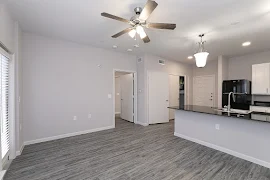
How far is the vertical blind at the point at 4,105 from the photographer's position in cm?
228

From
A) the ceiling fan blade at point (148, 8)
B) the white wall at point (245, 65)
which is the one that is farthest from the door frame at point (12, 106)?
the white wall at point (245, 65)

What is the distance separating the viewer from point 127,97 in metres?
5.68

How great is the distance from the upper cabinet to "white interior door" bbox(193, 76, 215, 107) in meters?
1.67

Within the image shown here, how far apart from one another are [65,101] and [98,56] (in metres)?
1.72

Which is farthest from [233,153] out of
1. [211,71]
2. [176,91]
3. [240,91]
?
[211,71]

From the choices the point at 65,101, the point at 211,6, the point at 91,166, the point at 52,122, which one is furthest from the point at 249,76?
the point at 52,122

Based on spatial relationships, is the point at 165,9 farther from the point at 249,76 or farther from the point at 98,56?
the point at 249,76

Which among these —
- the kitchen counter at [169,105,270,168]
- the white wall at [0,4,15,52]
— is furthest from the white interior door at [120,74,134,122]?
the white wall at [0,4,15,52]

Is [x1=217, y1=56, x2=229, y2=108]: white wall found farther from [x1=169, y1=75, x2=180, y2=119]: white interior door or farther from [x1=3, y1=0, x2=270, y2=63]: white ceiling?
[x1=169, y1=75, x2=180, y2=119]: white interior door

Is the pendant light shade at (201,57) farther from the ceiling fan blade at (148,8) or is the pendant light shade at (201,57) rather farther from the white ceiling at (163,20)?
the ceiling fan blade at (148,8)

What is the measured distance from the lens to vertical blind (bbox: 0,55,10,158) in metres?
2.28

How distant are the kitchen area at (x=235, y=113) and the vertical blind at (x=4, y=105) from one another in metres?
3.60

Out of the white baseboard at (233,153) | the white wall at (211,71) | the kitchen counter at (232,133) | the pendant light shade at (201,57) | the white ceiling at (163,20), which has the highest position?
the white ceiling at (163,20)

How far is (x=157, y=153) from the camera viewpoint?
9.15ft
